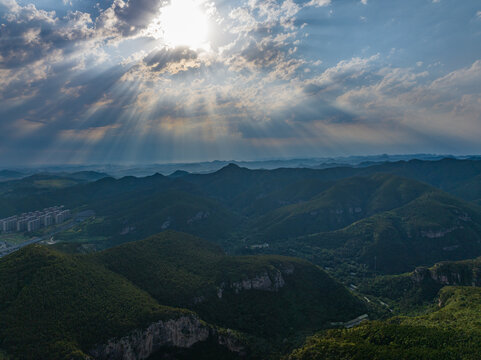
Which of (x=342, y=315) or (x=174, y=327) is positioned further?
(x=342, y=315)

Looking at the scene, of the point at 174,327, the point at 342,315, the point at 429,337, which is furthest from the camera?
the point at 342,315

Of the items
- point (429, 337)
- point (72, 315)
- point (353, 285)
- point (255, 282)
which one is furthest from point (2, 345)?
point (353, 285)

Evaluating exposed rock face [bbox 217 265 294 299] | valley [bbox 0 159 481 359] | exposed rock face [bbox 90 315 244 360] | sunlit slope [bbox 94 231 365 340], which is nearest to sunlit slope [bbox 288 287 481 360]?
valley [bbox 0 159 481 359]

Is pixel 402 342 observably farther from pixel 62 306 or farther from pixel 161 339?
pixel 62 306

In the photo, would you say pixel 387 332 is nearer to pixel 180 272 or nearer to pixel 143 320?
pixel 143 320

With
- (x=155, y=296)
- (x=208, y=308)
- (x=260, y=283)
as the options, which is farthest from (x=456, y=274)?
(x=155, y=296)

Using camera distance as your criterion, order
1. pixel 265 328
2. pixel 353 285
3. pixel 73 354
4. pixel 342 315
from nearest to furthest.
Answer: pixel 73 354, pixel 265 328, pixel 342 315, pixel 353 285
